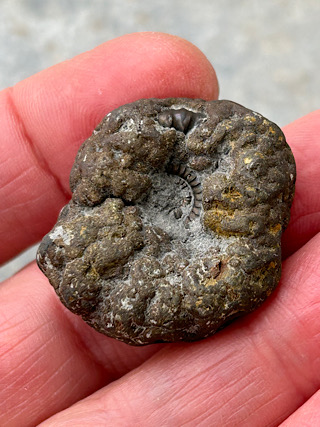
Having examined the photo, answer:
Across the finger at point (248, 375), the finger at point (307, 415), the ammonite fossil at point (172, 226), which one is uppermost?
the ammonite fossil at point (172, 226)

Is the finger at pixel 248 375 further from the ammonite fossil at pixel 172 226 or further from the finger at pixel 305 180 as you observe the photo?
the finger at pixel 305 180

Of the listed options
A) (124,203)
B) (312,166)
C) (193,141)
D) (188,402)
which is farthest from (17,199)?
(312,166)

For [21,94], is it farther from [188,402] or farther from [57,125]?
[188,402]

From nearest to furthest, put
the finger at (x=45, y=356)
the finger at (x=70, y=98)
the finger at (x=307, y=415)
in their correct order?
1. the finger at (x=307, y=415)
2. the finger at (x=45, y=356)
3. the finger at (x=70, y=98)

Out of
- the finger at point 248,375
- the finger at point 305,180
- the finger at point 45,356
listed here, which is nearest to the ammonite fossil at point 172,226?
the finger at point 248,375

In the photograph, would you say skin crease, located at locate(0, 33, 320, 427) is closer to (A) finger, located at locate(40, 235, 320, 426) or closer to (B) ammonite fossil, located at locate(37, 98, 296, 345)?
(A) finger, located at locate(40, 235, 320, 426)

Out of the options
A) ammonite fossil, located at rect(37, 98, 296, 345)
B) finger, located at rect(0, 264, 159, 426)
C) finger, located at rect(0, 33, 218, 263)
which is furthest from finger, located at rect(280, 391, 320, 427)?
finger, located at rect(0, 33, 218, 263)

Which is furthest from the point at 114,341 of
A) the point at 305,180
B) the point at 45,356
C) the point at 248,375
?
the point at 305,180

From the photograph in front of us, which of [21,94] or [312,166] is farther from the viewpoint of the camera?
[21,94]
